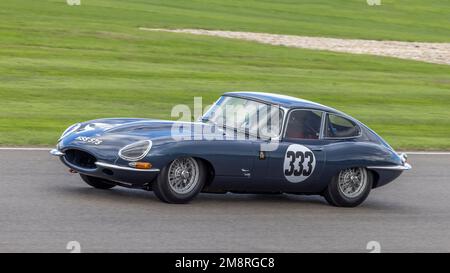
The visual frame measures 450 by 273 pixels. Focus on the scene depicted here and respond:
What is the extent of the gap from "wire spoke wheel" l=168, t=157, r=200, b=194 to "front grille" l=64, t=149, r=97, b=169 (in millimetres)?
850

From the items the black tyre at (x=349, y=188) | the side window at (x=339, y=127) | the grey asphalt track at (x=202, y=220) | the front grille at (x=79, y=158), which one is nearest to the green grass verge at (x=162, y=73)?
the grey asphalt track at (x=202, y=220)

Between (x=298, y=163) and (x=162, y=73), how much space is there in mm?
13095

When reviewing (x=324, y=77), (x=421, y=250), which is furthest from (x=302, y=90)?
(x=421, y=250)

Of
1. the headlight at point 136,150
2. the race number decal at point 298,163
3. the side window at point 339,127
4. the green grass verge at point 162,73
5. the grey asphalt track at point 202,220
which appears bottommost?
the grey asphalt track at point 202,220

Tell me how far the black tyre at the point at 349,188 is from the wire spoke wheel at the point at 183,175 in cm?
167

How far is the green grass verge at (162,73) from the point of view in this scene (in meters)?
18.1

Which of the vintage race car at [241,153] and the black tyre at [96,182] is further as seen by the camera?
the black tyre at [96,182]

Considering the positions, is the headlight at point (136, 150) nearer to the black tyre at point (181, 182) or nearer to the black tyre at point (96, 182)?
the black tyre at point (181, 182)

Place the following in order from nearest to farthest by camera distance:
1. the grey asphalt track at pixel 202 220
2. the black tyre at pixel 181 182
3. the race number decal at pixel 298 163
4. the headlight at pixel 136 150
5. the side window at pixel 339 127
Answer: the grey asphalt track at pixel 202 220
the headlight at pixel 136 150
the black tyre at pixel 181 182
the race number decal at pixel 298 163
the side window at pixel 339 127

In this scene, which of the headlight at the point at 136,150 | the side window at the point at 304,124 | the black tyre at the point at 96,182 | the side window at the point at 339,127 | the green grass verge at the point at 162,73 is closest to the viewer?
the headlight at the point at 136,150

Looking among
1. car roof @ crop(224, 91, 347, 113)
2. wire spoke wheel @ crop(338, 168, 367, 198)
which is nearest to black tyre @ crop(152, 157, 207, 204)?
car roof @ crop(224, 91, 347, 113)

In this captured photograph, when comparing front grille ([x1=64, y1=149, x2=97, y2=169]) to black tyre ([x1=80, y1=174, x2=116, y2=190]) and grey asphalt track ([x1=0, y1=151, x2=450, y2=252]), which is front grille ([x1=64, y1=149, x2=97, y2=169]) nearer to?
grey asphalt track ([x1=0, y1=151, x2=450, y2=252])

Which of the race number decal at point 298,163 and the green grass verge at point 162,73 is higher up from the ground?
the green grass verge at point 162,73

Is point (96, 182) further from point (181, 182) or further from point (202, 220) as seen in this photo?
point (202, 220)
